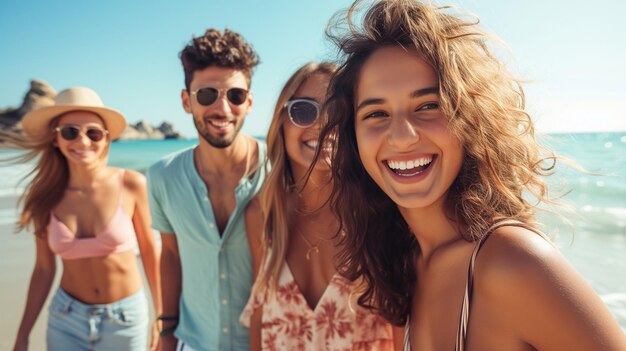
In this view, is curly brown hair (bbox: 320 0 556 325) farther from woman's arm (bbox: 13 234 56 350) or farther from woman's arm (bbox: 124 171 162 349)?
woman's arm (bbox: 13 234 56 350)

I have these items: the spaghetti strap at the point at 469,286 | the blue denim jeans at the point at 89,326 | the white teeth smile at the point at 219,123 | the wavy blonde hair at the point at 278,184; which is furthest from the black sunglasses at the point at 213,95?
the spaghetti strap at the point at 469,286

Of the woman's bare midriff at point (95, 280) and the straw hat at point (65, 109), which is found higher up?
the straw hat at point (65, 109)

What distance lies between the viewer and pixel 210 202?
312cm

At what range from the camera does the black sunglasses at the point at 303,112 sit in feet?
8.84

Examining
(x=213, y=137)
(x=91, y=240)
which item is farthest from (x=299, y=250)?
(x=91, y=240)

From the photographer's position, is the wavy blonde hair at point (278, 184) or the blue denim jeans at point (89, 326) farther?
the blue denim jeans at point (89, 326)

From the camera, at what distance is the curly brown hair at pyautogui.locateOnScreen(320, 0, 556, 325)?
1.60m

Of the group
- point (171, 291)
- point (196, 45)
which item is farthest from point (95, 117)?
point (171, 291)

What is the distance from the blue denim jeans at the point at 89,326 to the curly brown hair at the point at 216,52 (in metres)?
2.15

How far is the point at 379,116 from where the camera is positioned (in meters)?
1.73

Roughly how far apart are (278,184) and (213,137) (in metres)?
0.78

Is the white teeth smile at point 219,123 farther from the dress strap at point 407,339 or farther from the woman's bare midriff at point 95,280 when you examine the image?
the dress strap at point 407,339

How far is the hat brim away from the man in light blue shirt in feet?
3.29

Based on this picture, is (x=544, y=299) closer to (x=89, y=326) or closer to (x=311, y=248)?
(x=311, y=248)
